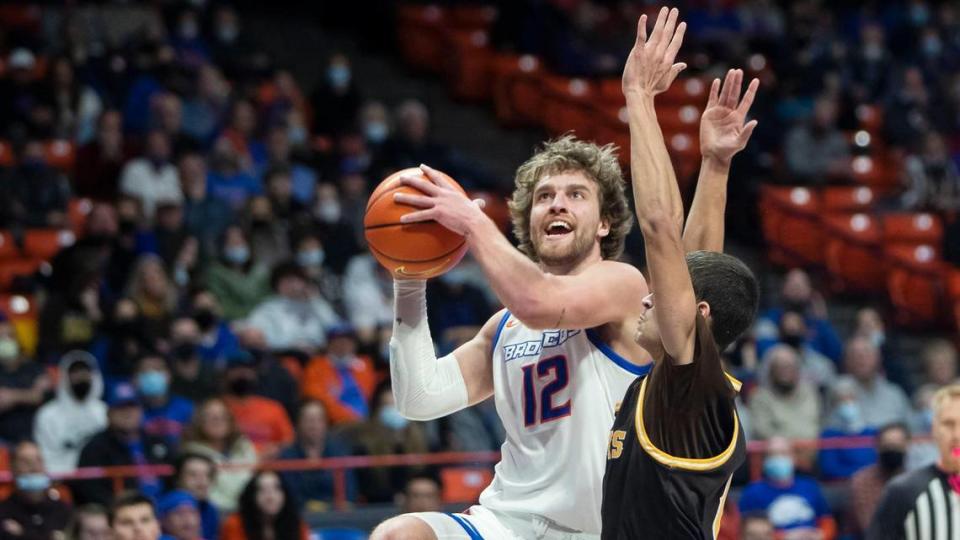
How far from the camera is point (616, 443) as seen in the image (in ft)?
14.4

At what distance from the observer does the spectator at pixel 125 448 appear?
355 inches

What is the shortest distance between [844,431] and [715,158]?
6.67m

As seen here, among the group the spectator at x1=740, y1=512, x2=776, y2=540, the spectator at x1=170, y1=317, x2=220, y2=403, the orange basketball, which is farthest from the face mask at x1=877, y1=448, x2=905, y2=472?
the orange basketball

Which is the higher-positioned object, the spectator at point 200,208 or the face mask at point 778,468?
the spectator at point 200,208

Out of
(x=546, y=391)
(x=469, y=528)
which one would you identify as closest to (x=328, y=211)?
(x=546, y=391)

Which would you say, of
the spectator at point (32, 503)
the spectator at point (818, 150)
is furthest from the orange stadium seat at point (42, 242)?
the spectator at point (818, 150)

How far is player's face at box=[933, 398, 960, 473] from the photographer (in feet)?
21.9

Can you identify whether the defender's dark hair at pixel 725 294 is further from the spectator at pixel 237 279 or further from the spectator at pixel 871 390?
the spectator at pixel 871 390

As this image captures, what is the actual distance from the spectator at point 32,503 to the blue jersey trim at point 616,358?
4611mm

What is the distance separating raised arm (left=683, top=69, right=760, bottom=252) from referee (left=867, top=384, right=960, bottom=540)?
207 centimetres

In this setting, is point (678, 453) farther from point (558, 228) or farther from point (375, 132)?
point (375, 132)

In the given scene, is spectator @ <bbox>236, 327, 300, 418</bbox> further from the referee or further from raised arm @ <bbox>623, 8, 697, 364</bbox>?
raised arm @ <bbox>623, 8, 697, 364</bbox>

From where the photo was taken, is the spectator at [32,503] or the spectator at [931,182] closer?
the spectator at [32,503]

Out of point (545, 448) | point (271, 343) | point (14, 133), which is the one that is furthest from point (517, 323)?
point (14, 133)
